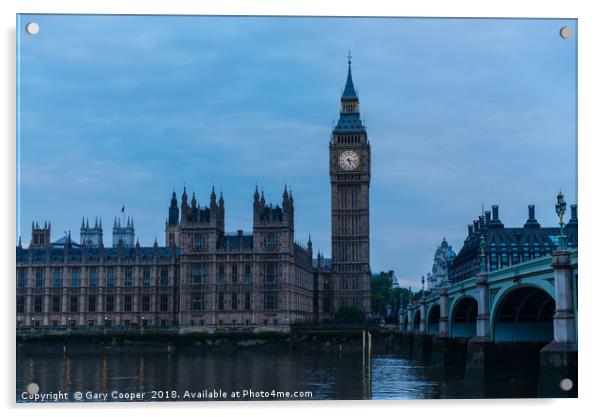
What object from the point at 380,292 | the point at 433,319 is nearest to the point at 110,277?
the point at 380,292

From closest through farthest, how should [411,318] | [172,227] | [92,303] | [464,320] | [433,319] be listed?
1. [464,320]
2. [433,319]
3. [411,318]
4. [92,303]
5. [172,227]

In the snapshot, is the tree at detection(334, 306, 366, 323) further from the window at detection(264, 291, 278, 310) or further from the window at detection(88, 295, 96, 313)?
the window at detection(88, 295, 96, 313)

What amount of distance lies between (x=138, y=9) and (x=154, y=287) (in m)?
78.7

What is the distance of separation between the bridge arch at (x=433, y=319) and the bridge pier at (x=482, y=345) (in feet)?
74.0

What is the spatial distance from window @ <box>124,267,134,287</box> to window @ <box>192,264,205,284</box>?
8.38m

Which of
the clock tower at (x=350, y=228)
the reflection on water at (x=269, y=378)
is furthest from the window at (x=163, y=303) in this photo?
the reflection on water at (x=269, y=378)

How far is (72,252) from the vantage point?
331 feet

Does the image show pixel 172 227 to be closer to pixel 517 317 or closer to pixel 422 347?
pixel 422 347

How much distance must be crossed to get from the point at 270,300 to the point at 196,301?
315 inches

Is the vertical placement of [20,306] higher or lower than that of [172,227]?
lower

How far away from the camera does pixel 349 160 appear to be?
361 feet

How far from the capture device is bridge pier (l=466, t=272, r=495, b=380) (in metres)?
40.3
